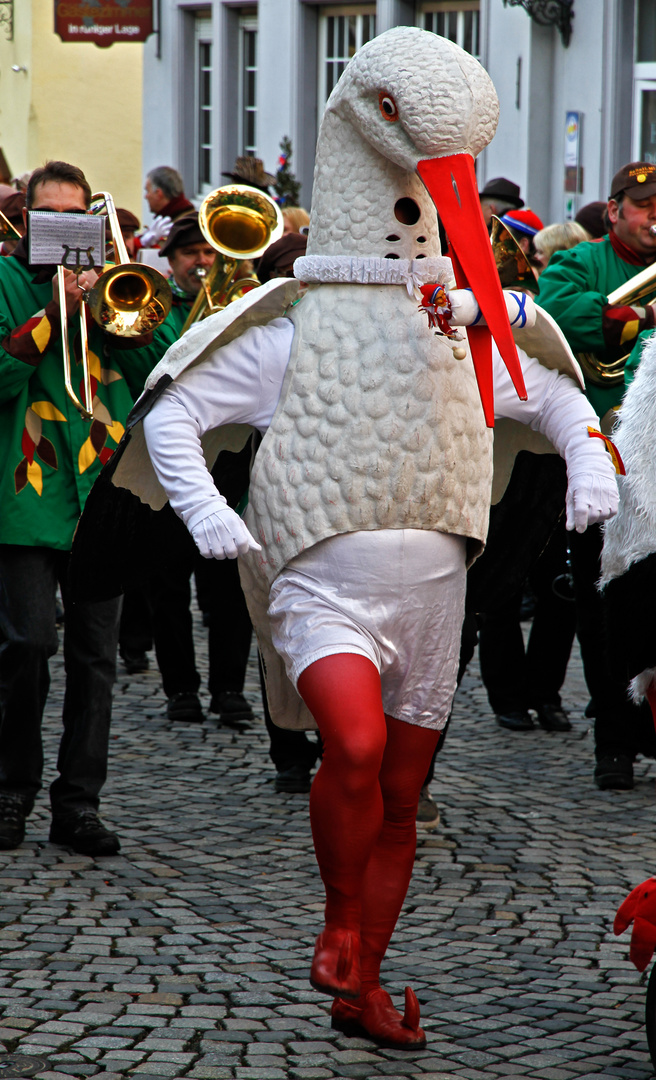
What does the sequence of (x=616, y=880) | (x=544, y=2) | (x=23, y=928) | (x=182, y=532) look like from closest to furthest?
(x=182, y=532)
(x=23, y=928)
(x=616, y=880)
(x=544, y=2)

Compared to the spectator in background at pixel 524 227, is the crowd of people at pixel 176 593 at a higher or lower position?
lower

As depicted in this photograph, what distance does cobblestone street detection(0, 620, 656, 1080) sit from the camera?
3.53 metres

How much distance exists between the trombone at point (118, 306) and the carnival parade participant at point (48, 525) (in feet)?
0.14

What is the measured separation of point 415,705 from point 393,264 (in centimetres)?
101

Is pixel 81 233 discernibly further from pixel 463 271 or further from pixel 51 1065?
pixel 51 1065

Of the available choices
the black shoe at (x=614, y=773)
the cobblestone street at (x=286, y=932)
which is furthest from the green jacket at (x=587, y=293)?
the cobblestone street at (x=286, y=932)

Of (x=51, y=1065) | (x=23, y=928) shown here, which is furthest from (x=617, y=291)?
(x=51, y=1065)

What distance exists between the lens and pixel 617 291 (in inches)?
229

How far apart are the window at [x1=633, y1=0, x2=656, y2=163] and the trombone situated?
27.9ft

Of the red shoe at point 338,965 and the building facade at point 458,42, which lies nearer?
the red shoe at point 338,965

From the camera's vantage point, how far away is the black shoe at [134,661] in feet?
25.5

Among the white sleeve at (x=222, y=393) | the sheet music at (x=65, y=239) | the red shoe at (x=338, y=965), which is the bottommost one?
the red shoe at (x=338, y=965)

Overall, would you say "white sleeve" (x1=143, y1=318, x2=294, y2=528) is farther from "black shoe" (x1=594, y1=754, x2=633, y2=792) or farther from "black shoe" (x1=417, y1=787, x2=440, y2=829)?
"black shoe" (x1=594, y1=754, x2=633, y2=792)

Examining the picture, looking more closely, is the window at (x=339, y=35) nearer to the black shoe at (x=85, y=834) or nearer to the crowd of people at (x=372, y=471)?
the black shoe at (x=85, y=834)
